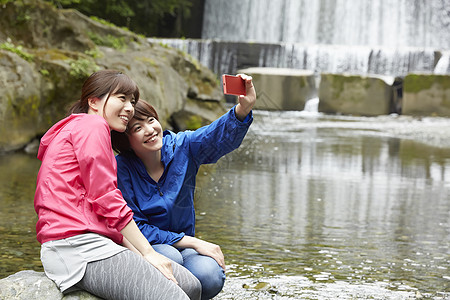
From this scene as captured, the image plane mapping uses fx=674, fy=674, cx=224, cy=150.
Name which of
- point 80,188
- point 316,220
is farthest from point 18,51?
point 80,188

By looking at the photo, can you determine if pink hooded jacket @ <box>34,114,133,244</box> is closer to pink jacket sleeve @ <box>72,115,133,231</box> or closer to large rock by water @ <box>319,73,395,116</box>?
pink jacket sleeve @ <box>72,115,133,231</box>

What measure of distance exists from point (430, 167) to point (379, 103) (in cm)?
1000

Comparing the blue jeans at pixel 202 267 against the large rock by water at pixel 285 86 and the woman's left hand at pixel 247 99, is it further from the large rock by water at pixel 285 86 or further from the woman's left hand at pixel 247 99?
the large rock by water at pixel 285 86

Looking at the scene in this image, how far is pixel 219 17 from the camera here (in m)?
31.7

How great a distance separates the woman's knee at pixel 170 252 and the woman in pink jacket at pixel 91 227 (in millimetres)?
205

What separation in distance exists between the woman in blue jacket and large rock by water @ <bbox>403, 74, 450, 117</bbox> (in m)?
16.5

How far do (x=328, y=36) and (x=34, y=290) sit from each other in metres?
27.4

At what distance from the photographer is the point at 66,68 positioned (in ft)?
33.8

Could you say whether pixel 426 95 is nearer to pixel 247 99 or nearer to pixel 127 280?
pixel 247 99

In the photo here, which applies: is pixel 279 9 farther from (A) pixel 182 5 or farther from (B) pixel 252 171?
(B) pixel 252 171

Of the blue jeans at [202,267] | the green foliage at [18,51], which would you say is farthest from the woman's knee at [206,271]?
the green foliage at [18,51]

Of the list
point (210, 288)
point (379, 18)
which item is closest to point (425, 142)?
point (210, 288)

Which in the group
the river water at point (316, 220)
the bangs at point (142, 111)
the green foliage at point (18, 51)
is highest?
the green foliage at point (18, 51)

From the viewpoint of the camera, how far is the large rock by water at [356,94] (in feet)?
62.6
